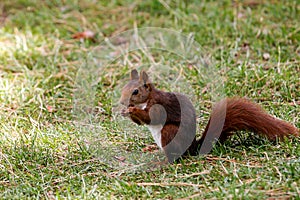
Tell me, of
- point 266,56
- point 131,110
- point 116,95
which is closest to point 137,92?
point 131,110

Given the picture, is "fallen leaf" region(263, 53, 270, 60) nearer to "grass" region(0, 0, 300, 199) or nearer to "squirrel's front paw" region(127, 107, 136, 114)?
"grass" region(0, 0, 300, 199)

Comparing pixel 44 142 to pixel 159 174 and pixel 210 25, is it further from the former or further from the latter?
pixel 210 25

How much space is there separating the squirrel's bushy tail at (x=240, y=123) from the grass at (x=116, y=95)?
0.08m

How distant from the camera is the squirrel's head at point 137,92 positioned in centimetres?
315

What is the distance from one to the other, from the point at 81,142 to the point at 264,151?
3.76 feet

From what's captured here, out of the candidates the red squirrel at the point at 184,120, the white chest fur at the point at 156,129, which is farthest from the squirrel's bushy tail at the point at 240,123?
the white chest fur at the point at 156,129

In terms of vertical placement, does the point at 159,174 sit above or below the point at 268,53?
below

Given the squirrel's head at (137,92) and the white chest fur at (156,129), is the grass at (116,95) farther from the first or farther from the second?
the squirrel's head at (137,92)

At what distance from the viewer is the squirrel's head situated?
3.15 meters

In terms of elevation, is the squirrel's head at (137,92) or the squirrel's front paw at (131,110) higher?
the squirrel's head at (137,92)

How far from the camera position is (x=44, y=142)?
3496 mm

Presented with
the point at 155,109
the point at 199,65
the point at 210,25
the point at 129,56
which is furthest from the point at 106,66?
the point at 155,109

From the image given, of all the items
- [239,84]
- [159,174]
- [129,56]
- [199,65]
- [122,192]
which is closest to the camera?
[122,192]

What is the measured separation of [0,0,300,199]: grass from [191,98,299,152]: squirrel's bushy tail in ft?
0.27
